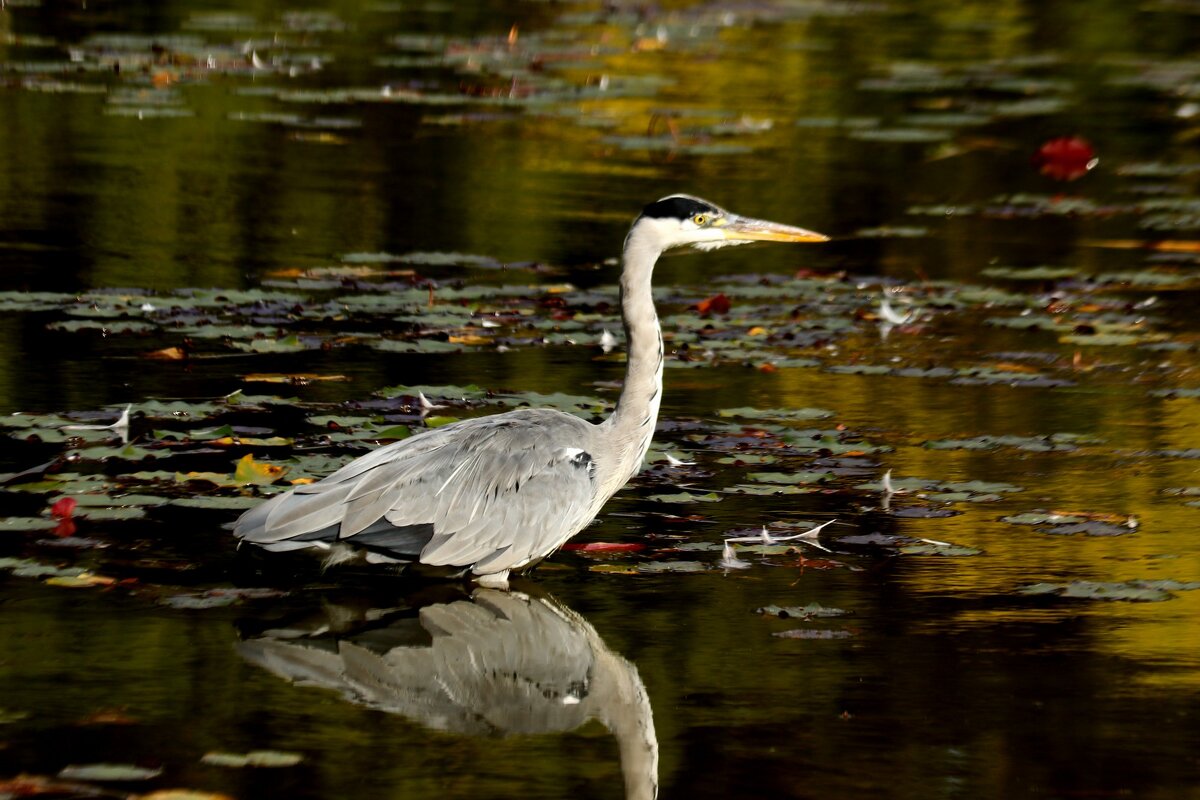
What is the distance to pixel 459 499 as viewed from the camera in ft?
23.1

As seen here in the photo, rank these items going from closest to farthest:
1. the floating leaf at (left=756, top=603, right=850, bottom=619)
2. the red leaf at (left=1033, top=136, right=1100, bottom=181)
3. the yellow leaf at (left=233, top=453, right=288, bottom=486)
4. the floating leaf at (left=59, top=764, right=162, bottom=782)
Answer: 1. the floating leaf at (left=59, top=764, right=162, bottom=782)
2. the floating leaf at (left=756, top=603, right=850, bottom=619)
3. the yellow leaf at (left=233, top=453, right=288, bottom=486)
4. the red leaf at (left=1033, top=136, right=1100, bottom=181)

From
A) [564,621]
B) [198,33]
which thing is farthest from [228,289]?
[198,33]

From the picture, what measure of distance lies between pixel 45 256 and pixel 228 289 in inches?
52.3

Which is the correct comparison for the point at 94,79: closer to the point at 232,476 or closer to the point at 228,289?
the point at 228,289

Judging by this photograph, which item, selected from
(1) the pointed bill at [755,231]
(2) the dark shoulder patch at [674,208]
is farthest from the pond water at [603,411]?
(2) the dark shoulder patch at [674,208]

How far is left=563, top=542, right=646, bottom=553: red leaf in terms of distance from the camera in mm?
7320

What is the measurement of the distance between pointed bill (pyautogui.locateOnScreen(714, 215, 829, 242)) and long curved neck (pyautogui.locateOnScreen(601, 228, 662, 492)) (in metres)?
0.35

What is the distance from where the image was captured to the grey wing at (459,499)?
6750 mm

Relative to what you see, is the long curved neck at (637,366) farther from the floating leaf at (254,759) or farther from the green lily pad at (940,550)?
the floating leaf at (254,759)

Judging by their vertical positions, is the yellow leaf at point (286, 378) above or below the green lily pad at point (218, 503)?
above

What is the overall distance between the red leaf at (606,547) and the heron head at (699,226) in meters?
1.17

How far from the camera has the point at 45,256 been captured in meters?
11.6

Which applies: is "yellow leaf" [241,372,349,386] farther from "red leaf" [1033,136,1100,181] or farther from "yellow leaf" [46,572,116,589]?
"red leaf" [1033,136,1100,181]

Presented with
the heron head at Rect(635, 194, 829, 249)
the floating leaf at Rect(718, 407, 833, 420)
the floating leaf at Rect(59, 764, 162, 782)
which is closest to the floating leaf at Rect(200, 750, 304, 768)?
the floating leaf at Rect(59, 764, 162, 782)
